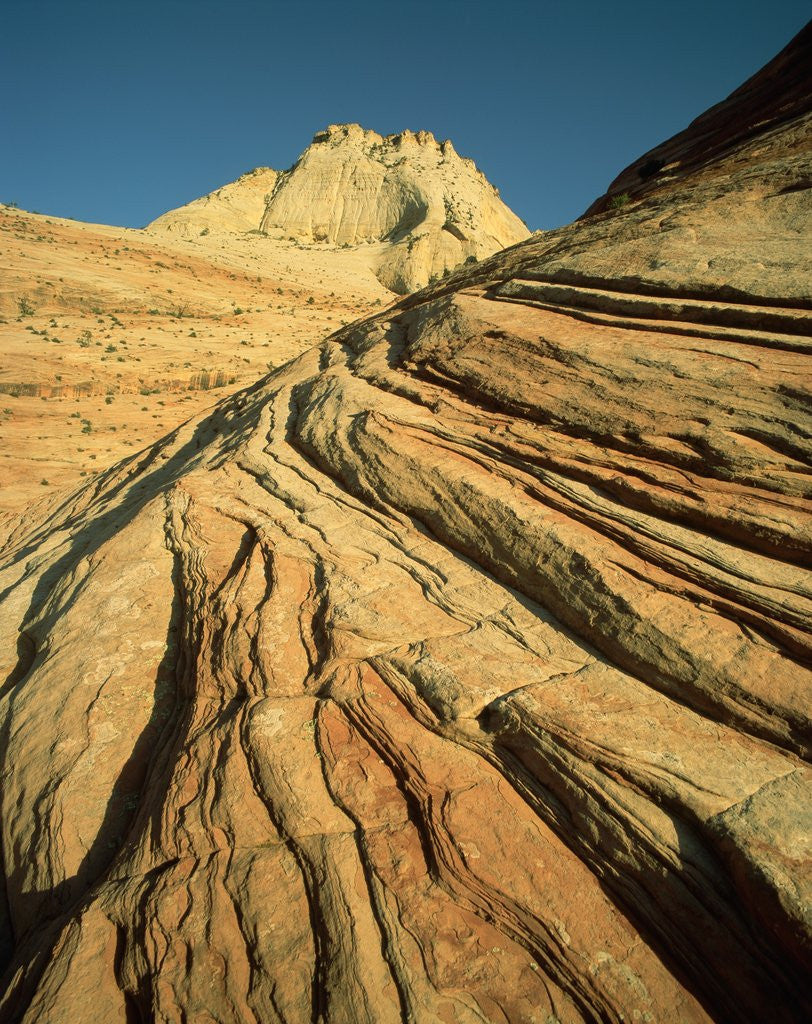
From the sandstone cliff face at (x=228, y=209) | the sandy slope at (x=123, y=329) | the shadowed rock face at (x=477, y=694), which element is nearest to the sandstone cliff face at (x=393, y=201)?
the sandstone cliff face at (x=228, y=209)

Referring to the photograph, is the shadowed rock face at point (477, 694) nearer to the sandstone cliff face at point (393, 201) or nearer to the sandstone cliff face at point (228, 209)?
the sandstone cliff face at point (393, 201)

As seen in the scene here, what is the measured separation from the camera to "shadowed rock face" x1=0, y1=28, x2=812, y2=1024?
3.58 metres

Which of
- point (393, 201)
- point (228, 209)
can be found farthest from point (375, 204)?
point (228, 209)

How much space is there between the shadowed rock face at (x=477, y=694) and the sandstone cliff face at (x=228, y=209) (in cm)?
5933

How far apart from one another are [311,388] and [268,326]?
87.7 feet

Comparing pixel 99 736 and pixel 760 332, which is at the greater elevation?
pixel 760 332

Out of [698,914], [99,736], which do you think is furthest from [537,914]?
[99,736]

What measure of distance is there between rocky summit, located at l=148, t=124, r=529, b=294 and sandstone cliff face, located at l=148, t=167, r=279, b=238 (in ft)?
0.38

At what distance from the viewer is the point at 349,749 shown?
4.82 m

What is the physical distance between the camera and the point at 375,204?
61.0 metres

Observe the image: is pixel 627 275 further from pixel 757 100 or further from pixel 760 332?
pixel 757 100

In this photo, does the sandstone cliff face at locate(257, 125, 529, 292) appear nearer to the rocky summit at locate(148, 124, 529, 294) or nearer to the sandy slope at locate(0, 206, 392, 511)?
the rocky summit at locate(148, 124, 529, 294)

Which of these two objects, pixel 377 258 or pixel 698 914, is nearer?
pixel 698 914

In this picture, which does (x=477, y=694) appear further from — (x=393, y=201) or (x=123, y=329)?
(x=393, y=201)
